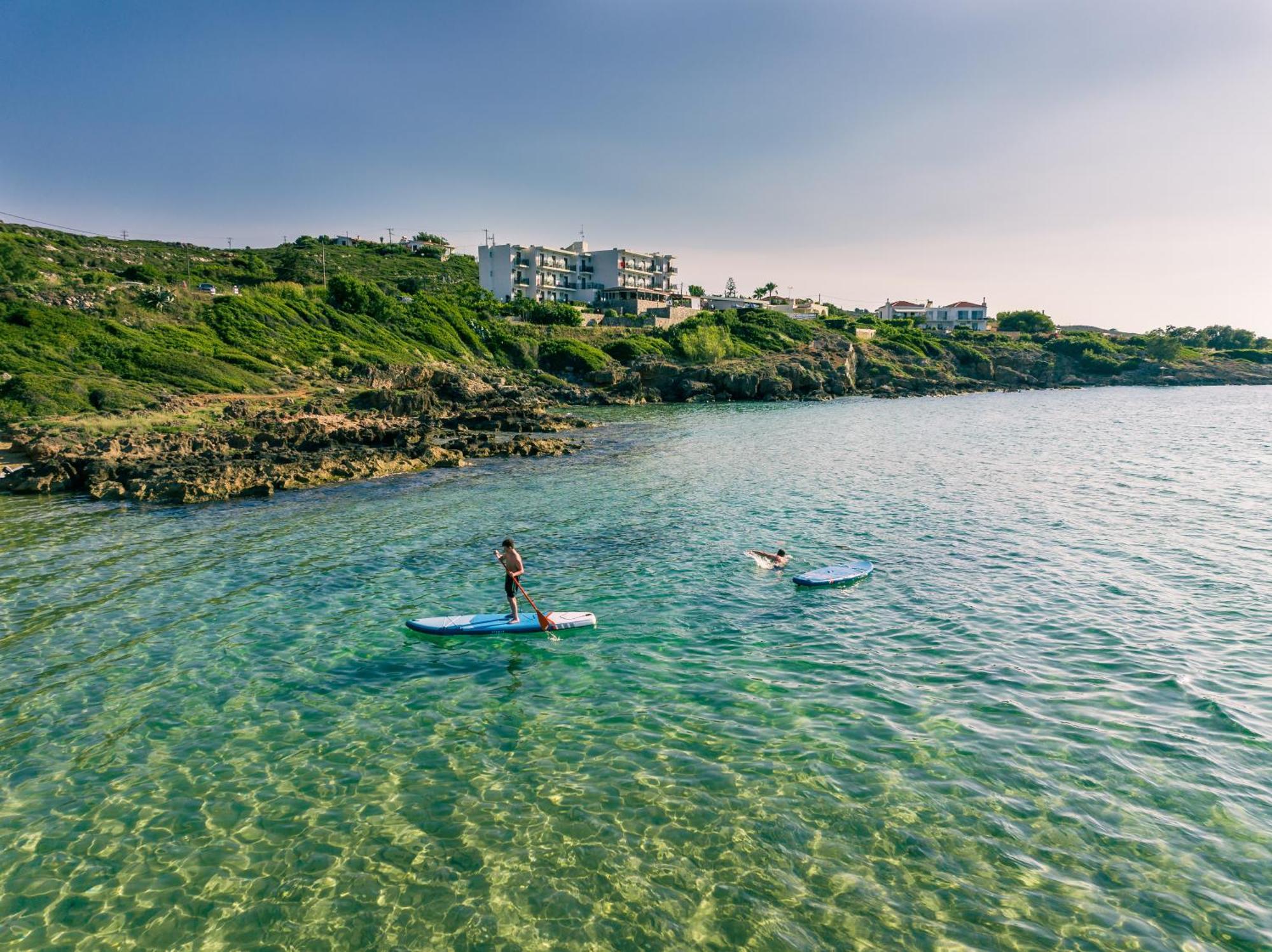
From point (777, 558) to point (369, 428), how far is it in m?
33.4

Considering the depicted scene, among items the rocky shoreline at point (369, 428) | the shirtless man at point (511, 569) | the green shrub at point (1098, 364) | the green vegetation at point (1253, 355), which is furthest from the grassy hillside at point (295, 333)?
the shirtless man at point (511, 569)

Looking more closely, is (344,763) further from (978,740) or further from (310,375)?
(310,375)

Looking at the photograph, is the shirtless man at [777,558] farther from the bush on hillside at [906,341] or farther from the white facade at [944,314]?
the white facade at [944,314]

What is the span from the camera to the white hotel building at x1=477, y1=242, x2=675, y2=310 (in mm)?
133500

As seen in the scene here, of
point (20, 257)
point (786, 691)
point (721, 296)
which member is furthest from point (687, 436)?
point (721, 296)

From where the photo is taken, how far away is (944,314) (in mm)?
191875

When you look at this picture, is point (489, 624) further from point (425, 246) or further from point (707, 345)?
point (425, 246)

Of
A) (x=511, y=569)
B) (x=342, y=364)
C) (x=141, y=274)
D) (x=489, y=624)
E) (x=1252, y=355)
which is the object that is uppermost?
(x=141, y=274)

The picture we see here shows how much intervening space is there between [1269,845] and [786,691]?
735cm

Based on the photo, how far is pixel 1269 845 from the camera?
9922 millimetres

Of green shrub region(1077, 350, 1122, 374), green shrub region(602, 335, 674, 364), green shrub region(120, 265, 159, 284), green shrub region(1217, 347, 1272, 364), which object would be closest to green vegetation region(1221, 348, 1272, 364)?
green shrub region(1217, 347, 1272, 364)

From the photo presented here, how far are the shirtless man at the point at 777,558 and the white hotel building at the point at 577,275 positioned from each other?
115 metres

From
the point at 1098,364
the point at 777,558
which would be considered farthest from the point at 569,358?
the point at 1098,364

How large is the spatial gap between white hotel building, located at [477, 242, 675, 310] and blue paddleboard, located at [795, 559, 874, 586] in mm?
116496
